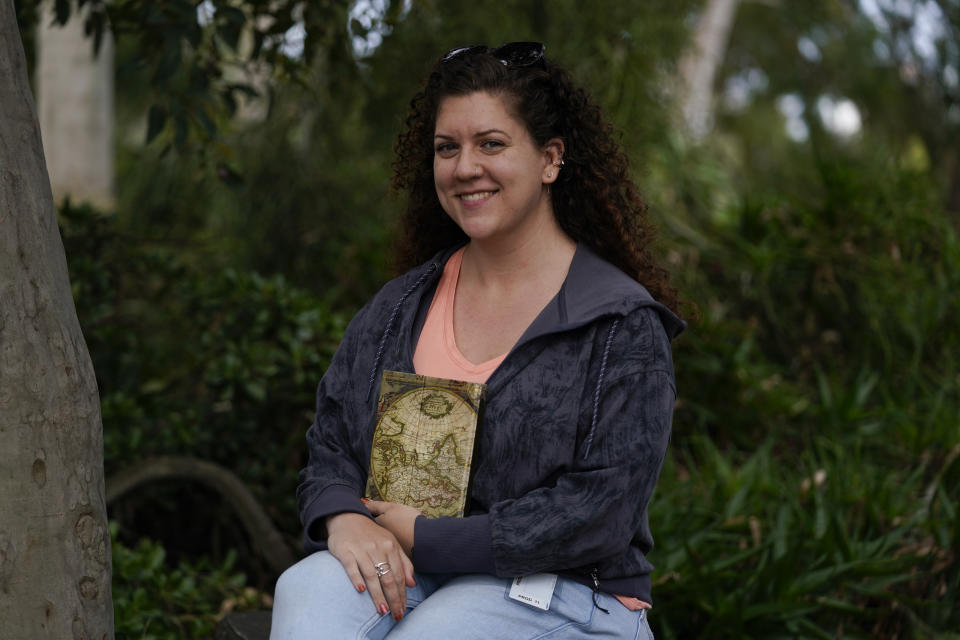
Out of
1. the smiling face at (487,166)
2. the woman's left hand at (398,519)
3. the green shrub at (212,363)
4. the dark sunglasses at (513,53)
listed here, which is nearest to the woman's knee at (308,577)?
the woman's left hand at (398,519)

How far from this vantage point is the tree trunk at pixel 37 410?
1712 millimetres

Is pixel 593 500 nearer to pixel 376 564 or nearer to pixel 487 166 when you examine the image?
pixel 376 564

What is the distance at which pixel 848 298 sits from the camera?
4.99 meters

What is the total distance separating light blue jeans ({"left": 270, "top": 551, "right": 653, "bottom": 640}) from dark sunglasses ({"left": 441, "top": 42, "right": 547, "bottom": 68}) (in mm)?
1106

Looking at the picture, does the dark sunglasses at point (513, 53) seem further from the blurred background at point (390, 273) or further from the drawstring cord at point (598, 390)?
the blurred background at point (390, 273)

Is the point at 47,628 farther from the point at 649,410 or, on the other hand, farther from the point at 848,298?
the point at 848,298

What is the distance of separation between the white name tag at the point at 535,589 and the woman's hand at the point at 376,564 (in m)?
0.22

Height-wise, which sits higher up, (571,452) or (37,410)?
(37,410)

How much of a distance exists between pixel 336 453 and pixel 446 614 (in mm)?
478

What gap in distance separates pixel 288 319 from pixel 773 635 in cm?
204

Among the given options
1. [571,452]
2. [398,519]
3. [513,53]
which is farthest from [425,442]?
[513,53]

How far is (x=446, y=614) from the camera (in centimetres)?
181

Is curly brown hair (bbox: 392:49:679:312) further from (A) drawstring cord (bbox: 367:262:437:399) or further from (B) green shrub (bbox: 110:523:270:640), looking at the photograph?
(B) green shrub (bbox: 110:523:270:640)

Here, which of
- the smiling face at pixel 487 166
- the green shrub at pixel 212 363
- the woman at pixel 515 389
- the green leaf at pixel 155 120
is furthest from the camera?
the green shrub at pixel 212 363
